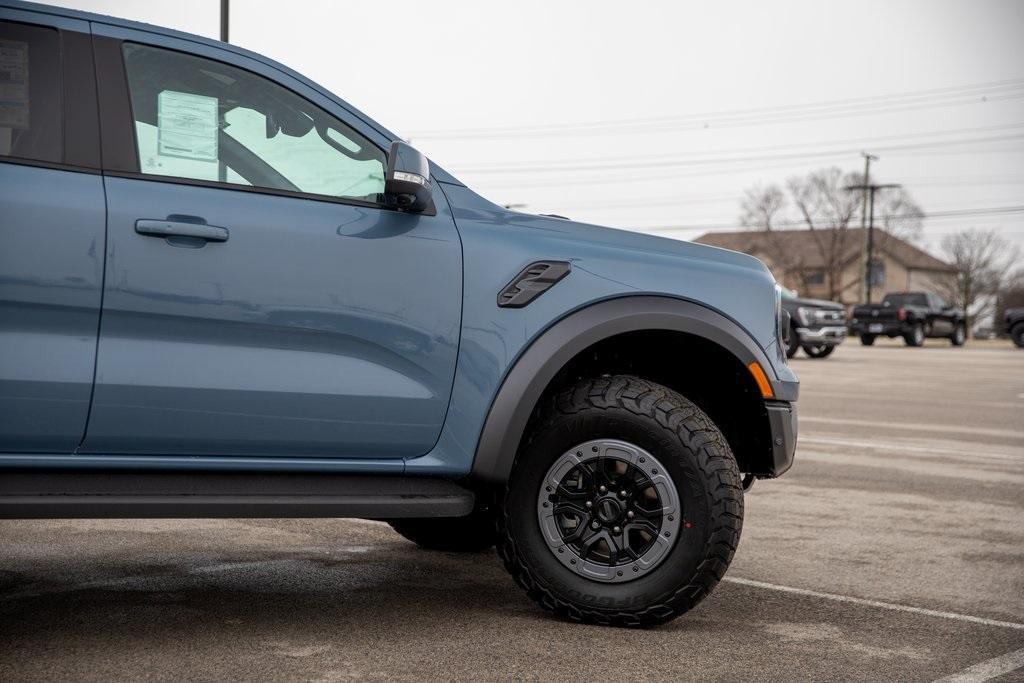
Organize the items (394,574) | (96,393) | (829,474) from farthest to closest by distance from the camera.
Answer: (829,474), (394,574), (96,393)

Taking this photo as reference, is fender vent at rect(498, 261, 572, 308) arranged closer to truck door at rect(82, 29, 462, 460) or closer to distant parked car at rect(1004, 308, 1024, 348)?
truck door at rect(82, 29, 462, 460)

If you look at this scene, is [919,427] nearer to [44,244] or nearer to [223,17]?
[44,244]

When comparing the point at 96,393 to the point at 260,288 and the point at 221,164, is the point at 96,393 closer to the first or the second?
the point at 260,288

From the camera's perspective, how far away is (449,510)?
3988 mm

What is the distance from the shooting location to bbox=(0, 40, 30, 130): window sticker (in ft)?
12.2

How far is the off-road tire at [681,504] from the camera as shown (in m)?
4.09

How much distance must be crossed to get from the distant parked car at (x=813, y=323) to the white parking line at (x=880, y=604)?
20.2m

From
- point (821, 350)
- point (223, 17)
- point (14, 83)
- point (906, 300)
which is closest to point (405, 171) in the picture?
point (14, 83)

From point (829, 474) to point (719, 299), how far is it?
4542mm

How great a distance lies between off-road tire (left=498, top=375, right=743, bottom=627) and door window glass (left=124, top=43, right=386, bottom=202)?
109cm

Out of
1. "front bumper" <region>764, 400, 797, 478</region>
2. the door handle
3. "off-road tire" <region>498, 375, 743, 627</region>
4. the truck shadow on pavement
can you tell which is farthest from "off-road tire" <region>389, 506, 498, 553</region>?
the door handle

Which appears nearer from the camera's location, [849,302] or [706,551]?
[706,551]

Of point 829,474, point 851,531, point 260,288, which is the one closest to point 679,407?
point 260,288

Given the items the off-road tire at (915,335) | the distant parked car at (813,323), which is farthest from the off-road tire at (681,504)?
the off-road tire at (915,335)
